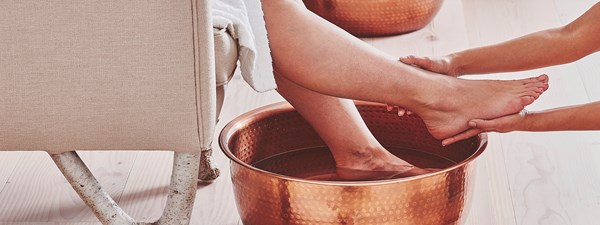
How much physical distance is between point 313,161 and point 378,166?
17 cm

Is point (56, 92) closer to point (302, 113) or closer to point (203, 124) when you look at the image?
point (203, 124)

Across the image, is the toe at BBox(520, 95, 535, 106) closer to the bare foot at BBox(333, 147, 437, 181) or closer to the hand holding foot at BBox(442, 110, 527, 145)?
the hand holding foot at BBox(442, 110, 527, 145)

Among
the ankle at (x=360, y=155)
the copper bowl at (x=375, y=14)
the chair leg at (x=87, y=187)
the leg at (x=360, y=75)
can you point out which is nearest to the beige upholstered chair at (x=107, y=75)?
the chair leg at (x=87, y=187)

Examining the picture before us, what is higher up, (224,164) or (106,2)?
(106,2)

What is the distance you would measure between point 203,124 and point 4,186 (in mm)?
648

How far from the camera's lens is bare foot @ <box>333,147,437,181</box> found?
1.49m

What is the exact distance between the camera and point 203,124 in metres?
1.25

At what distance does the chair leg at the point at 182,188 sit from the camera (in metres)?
1.34

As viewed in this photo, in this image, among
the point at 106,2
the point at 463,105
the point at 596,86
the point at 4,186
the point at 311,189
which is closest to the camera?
the point at 106,2

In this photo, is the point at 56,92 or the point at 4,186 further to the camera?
the point at 4,186

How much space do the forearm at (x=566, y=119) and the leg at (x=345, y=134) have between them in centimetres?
18

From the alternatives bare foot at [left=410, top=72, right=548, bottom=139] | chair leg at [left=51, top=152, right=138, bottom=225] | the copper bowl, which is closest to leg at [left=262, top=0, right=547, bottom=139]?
bare foot at [left=410, top=72, right=548, bottom=139]

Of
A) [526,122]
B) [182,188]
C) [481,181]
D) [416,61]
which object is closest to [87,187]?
[182,188]

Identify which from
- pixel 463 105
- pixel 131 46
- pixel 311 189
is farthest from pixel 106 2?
pixel 463 105
